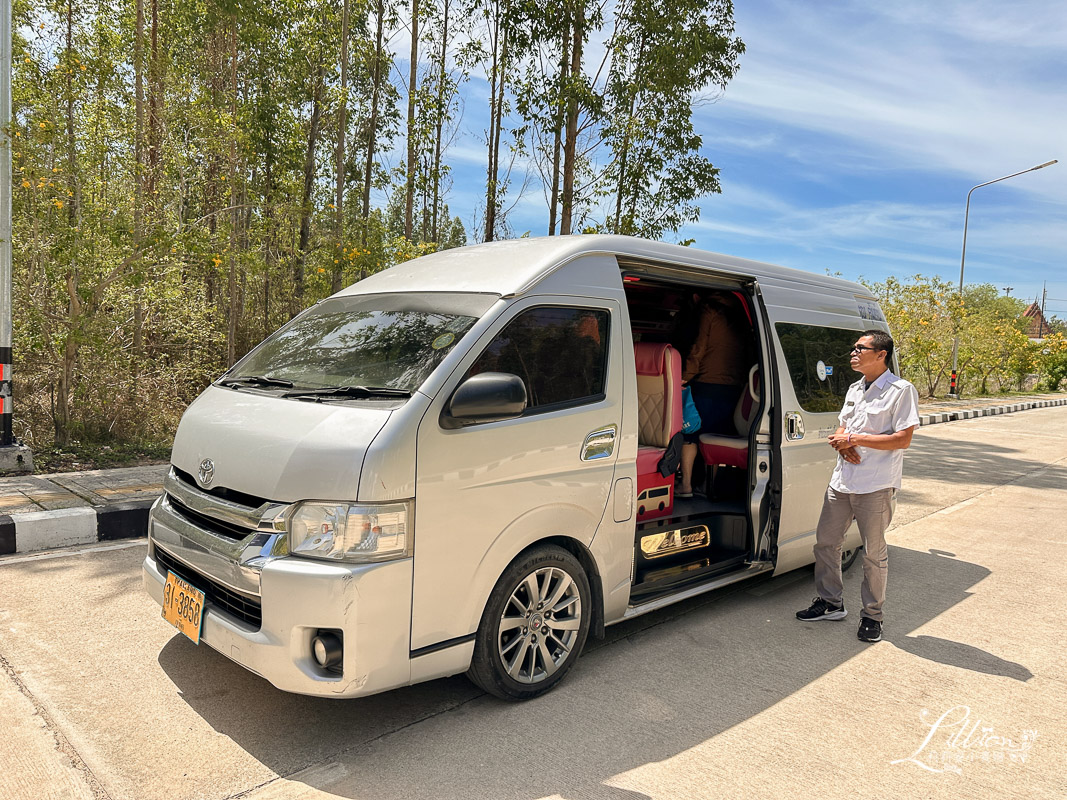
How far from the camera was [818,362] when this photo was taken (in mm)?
5238

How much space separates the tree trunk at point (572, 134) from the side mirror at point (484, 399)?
1025 centimetres

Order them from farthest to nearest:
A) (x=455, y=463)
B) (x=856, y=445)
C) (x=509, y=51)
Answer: (x=509, y=51) → (x=856, y=445) → (x=455, y=463)

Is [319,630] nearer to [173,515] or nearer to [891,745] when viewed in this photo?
[173,515]

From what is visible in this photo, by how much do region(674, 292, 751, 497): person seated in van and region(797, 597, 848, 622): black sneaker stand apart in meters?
1.13

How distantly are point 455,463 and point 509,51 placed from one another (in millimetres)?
12215

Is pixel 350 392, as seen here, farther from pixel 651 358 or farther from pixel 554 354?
pixel 651 358

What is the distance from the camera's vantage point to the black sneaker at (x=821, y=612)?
15.4 ft

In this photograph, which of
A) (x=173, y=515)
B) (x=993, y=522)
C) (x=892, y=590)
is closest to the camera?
(x=173, y=515)

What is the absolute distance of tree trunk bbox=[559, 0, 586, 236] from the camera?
12.9m

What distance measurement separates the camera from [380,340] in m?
3.52

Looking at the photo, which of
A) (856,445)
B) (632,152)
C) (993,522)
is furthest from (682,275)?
(632,152)

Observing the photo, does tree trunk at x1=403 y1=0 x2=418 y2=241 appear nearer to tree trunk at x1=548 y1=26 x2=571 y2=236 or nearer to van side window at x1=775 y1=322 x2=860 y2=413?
tree trunk at x1=548 y1=26 x2=571 y2=236

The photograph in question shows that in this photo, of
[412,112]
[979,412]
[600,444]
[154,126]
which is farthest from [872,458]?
[979,412]

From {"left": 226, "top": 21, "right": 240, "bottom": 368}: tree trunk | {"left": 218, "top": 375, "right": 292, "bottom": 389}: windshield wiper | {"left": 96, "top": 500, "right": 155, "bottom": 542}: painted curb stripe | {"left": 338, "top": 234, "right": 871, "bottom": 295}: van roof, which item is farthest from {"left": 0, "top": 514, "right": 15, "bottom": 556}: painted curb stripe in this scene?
{"left": 226, "top": 21, "right": 240, "bottom": 368}: tree trunk
